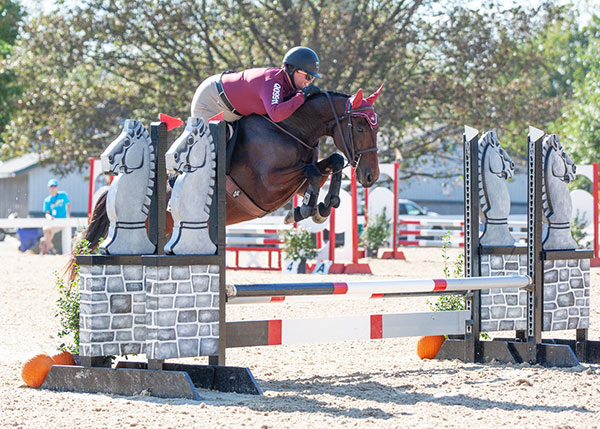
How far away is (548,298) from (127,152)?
8.43 ft

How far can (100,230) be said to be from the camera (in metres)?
5.26

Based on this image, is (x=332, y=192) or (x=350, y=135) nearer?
(x=350, y=135)

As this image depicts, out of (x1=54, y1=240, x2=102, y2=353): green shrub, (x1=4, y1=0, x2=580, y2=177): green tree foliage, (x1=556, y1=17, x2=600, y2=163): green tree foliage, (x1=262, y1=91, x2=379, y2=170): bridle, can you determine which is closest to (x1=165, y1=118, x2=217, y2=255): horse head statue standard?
(x1=54, y1=240, x2=102, y2=353): green shrub

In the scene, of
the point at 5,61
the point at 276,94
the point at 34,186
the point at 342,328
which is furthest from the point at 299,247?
the point at 34,186

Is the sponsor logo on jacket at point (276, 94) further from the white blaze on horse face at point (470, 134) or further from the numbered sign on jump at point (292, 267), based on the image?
the numbered sign on jump at point (292, 267)

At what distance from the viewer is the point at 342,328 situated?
4660 millimetres

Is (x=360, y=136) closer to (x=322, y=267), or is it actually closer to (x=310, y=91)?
(x=310, y=91)

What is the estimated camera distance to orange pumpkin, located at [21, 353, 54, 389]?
4234 millimetres

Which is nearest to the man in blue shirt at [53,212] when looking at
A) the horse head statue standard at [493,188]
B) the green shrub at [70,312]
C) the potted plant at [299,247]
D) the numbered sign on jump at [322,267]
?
the potted plant at [299,247]

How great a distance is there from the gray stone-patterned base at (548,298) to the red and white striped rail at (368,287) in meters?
0.24

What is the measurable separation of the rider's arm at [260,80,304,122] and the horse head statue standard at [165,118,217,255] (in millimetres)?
1061

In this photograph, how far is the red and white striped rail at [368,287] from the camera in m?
4.26

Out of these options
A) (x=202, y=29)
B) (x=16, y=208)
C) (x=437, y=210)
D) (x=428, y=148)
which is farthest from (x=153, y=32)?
(x=437, y=210)

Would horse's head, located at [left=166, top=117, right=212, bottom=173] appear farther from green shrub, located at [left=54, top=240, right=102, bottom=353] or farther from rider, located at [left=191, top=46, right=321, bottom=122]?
rider, located at [left=191, top=46, right=321, bottom=122]
